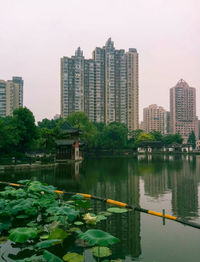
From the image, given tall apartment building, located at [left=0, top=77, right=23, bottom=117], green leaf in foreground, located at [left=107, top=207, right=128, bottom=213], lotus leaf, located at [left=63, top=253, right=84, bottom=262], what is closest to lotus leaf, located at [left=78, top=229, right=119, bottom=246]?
lotus leaf, located at [left=63, top=253, right=84, bottom=262]

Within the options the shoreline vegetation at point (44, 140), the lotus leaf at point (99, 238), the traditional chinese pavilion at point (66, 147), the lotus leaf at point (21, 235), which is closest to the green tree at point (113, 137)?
the shoreline vegetation at point (44, 140)

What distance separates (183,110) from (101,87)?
227 feet

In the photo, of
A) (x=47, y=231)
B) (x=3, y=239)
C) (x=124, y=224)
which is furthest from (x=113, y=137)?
(x=3, y=239)

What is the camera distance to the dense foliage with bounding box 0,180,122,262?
6.74 metres

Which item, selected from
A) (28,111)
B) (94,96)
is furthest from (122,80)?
(28,111)

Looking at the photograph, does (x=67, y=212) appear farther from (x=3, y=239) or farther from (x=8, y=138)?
(x=8, y=138)

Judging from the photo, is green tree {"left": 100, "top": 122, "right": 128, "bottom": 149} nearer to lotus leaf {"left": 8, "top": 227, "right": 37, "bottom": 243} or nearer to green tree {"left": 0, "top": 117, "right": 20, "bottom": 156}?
green tree {"left": 0, "top": 117, "right": 20, "bottom": 156}

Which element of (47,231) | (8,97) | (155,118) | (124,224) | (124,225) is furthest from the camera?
(155,118)

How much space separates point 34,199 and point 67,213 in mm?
2942

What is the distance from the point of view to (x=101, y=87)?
4161 inches

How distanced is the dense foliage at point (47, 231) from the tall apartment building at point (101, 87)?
92.1 metres

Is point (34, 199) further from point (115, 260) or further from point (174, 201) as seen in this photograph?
point (174, 201)

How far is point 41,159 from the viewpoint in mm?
39656

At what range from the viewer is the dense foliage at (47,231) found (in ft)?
22.1
